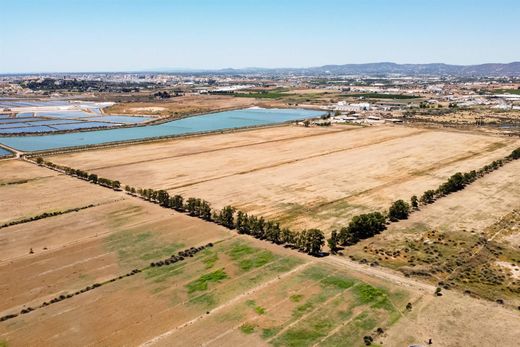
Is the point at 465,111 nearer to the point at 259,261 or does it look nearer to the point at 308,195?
the point at 308,195

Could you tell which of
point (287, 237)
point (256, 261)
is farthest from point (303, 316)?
point (287, 237)

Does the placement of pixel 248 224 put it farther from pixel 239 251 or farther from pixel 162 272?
pixel 162 272

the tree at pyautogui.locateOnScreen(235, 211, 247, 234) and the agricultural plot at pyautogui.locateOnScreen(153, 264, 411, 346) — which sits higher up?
the tree at pyautogui.locateOnScreen(235, 211, 247, 234)

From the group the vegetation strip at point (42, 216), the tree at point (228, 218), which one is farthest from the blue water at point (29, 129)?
the tree at point (228, 218)

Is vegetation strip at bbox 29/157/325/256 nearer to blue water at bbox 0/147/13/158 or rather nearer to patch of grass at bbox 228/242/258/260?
patch of grass at bbox 228/242/258/260

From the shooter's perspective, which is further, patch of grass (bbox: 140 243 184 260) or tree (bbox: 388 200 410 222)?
tree (bbox: 388 200 410 222)

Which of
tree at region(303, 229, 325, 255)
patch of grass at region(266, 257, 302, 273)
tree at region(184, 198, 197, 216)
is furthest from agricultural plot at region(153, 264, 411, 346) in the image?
tree at region(184, 198, 197, 216)

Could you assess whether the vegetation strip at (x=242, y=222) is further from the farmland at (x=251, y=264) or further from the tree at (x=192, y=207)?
the farmland at (x=251, y=264)
